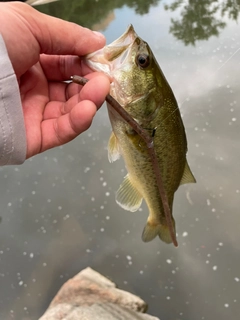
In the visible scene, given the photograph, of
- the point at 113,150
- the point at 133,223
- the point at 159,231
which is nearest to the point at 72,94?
the point at 113,150

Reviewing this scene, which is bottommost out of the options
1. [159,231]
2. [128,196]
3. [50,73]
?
[159,231]

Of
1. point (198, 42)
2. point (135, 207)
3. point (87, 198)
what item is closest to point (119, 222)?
point (87, 198)

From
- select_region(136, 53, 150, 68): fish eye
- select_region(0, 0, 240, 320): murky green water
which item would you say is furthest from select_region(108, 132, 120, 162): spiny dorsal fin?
select_region(0, 0, 240, 320): murky green water

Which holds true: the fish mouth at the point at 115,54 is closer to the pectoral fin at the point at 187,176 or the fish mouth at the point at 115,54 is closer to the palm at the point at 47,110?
the palm at the point at 47,110

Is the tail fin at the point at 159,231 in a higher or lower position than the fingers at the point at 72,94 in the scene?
lower

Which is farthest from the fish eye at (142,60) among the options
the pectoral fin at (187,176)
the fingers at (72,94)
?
the pectoral fin at (187,176)

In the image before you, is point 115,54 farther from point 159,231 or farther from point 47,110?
point 159,231
